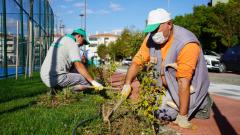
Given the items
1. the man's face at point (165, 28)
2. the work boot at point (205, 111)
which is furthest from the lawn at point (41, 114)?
the work boot at point (205, 111)

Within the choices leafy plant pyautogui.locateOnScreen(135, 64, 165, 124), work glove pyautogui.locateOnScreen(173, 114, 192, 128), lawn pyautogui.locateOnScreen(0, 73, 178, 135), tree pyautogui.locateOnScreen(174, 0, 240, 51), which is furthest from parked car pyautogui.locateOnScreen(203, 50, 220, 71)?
leafy plant pyautogui.locateOnScreen(135, 64, 165, 124)

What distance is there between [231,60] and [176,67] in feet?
64.0

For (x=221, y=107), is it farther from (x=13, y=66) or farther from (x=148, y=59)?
(x=13, y=66)

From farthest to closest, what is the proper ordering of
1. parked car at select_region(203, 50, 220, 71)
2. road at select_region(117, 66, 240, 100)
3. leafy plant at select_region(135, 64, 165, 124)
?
parked car at select_region(203, 50, 220, 71) < road at select_region(117, 66, 240, 100) < leafy plant at select_region(135, 64, 165, 124)

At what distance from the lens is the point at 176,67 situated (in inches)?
209

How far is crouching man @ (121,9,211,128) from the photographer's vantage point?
5.11m

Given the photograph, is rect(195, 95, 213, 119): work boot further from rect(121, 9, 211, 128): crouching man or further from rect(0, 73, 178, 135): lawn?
rect(0, 73, 178, 135): lawn

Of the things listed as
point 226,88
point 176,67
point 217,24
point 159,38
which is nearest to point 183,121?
point 176,67

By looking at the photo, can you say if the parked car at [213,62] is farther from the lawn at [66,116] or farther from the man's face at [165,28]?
the man's face at [165,28]

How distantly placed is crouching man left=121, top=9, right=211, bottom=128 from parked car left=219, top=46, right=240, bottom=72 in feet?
60.2

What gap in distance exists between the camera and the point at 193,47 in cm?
522

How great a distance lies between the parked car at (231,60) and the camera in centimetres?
2339

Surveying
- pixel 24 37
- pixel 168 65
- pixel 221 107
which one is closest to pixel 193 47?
pixel 168 65

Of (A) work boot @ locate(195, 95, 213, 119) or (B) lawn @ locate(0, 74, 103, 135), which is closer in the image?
(B) lawn @ locate(0, 74, 103, 135)
